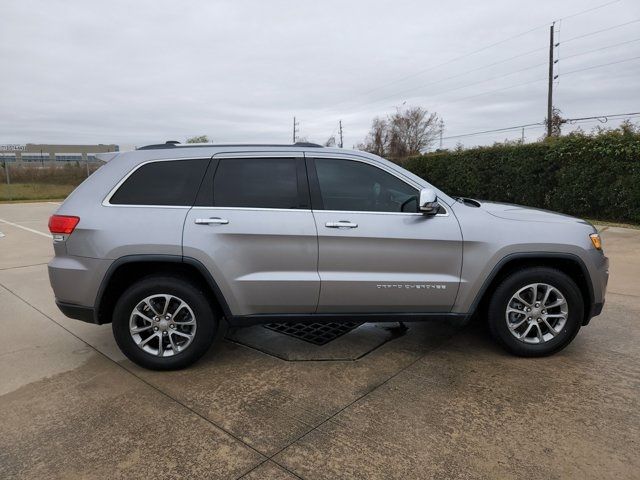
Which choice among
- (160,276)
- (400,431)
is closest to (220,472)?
(400,431)

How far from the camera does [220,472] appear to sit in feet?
7.68

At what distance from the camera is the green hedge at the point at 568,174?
11.2 m

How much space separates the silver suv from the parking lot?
36 cm

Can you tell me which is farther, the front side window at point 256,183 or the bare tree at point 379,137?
the bare tree at point 379,137

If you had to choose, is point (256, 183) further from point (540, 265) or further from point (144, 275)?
point (540, 265)

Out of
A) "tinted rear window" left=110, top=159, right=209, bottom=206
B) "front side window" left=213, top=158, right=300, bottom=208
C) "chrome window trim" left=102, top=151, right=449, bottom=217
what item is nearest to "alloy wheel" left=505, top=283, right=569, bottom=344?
"chrome window trim" left=102, top=151, right=449, bottom=217

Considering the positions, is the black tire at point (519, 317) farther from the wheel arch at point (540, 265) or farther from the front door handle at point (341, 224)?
the front door handle at point (341, 224)

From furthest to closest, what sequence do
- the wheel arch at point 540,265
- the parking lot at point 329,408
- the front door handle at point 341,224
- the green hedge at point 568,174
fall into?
the green hedge at point 568,174 → the wheel arch at point 540,265 → the front door handle at point 341,224 → the parking lot at point 329,408

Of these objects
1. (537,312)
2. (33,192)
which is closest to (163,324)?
(537,312)

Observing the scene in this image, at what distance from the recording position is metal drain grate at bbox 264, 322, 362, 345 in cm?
411

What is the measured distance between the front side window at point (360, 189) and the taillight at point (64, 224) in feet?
6.30

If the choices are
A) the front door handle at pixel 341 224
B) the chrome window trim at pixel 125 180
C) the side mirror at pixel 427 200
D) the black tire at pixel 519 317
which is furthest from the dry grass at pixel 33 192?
the black tire at pixel 519 317

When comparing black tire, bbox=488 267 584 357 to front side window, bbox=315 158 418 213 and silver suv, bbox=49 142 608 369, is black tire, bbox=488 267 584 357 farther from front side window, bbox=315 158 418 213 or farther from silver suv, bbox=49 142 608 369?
front side window, bbox=315 158 418 213

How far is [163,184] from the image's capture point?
3451 millimetres
